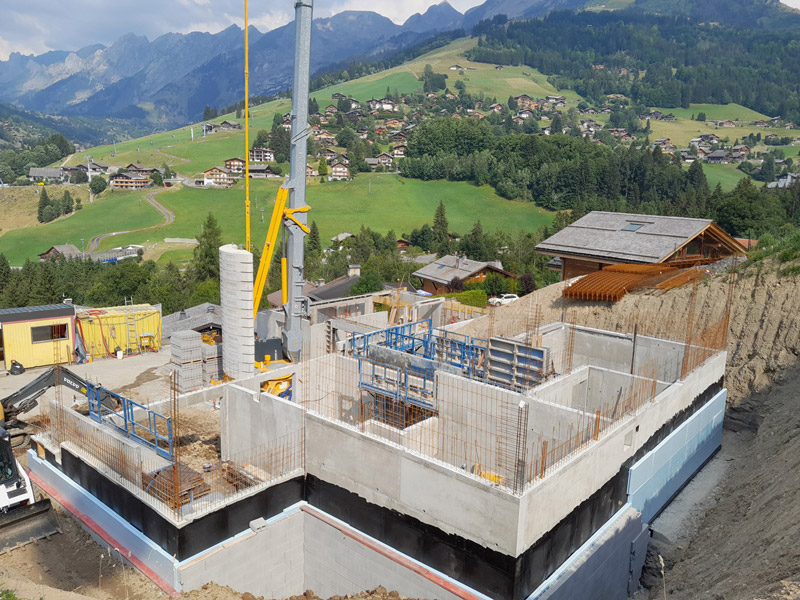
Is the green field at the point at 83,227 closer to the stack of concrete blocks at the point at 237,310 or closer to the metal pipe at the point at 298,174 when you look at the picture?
the metal pipe at the point at 298,174

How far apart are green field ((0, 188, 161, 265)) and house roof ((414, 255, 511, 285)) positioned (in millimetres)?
46807

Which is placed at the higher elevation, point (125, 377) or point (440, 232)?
point (440, 232)

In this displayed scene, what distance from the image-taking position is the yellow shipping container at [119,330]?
91.4 feet

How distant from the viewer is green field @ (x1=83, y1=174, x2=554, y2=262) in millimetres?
79000

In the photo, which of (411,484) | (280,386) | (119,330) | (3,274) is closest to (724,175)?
(119,330)

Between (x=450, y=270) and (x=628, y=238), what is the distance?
21330 millimetres

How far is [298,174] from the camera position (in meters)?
20.0

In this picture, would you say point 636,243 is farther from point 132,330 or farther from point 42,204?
point 42,204

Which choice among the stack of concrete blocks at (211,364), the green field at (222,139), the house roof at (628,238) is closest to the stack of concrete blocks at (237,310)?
the stack of concrete blocks at (211,364)

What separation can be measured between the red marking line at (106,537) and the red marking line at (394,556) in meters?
2.97

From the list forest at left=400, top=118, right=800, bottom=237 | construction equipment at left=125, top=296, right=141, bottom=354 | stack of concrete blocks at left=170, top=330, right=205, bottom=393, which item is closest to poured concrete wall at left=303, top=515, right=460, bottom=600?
stack of concrete blocks at left=170, top=330, right=205, bottom=393

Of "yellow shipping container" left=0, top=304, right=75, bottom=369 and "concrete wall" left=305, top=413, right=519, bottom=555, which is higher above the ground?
"concrete wall" left=305, top=413, right=519, bottom=555

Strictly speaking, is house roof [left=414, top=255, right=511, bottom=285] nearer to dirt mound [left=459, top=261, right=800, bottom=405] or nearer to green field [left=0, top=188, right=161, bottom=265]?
dirt mound [left=459, top=261, right=800, bottom=405]

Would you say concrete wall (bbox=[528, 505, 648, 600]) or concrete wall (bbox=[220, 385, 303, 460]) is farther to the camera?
concrete wall (bbox=[220, 385, 303, 460])
